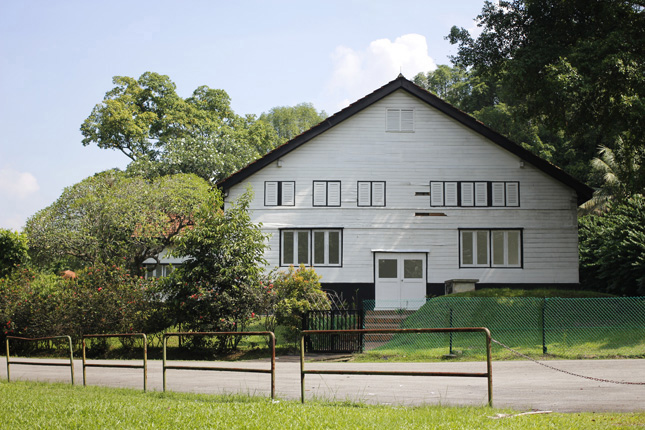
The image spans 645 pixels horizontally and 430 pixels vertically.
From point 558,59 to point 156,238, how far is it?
59.5 ft

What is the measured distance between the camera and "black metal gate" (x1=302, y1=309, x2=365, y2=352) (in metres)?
18.6

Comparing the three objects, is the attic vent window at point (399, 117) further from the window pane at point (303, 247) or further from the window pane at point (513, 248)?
the window pane at point (513, 248)

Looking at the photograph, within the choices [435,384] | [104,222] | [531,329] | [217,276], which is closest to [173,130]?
[104,222]

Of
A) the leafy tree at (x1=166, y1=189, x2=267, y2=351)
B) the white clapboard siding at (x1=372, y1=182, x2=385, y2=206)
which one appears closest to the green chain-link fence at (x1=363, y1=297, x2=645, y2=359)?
the leafy tree at (x1=166, y1=189, x2=267, y2=351)

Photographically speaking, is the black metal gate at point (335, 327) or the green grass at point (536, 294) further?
the green grass at point (536, 294)

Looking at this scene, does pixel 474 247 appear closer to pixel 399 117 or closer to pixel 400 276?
pixel 400 276

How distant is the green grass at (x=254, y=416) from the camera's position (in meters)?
7.94

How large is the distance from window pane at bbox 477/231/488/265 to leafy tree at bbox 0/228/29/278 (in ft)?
63.9

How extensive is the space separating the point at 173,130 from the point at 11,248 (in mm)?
25316

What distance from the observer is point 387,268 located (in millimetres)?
27859

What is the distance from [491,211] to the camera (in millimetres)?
28016

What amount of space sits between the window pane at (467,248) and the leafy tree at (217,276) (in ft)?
36.7

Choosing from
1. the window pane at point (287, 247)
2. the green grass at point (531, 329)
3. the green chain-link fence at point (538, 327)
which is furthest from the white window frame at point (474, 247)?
the window pane at point (287, 247)

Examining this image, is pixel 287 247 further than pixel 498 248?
Yes
